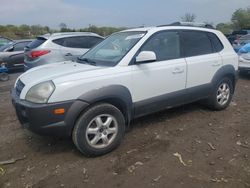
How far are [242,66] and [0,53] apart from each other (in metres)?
8.92

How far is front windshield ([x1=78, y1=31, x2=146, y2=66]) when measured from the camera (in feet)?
15.4

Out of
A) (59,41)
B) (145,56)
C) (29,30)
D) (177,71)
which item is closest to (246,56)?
(177,71)

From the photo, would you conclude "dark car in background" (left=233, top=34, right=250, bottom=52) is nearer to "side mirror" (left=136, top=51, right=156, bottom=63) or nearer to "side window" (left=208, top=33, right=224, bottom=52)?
"side window" (left=208, top=33, right=224, bottom=52)

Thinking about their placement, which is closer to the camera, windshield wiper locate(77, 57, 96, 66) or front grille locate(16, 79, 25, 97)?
front grille locate(16, 79, 25, 97)

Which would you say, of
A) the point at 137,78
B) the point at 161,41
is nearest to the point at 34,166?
the point at 137,78

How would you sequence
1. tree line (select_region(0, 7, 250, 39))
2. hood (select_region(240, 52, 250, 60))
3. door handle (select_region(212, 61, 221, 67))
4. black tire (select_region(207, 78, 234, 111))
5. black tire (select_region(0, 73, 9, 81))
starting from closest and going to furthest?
1. door handle (select_region(212, 61, 221, 67))
2. black tire (select_region(207, 78, 234, 111))
3. hood (select_region(240, 52, 250, 60))
4. black tire (select_region(0, 73, 9, 81))
5. tree line (select_region(0, 7, 250, 39))

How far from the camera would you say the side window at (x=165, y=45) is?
16.1 ft

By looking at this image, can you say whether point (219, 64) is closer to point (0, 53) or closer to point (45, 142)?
point (45, 142)

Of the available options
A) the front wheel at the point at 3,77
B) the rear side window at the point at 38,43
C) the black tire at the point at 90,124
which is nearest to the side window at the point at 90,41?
the rear side window at the point at 38,43

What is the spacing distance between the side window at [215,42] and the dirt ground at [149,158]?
1.34m

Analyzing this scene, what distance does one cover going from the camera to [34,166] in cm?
401

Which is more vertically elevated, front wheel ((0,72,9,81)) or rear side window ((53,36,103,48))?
rear side window ((53,36,103,48))

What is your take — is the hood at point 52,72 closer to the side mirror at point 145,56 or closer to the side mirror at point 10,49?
the side mirror at point 145,56

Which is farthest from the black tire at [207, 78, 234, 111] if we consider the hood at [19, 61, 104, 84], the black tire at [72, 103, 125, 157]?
the hood at [19, 61, 104, 84]
